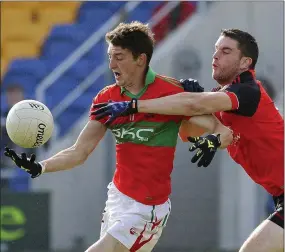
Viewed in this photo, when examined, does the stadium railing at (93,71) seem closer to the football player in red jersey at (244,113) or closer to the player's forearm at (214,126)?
the football player in red jersey at (244,113)

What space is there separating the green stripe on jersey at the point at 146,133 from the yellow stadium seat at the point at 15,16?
8.57 metres

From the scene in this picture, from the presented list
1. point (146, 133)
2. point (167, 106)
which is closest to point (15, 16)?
point (146, 133)

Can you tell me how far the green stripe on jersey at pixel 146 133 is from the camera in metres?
7.04

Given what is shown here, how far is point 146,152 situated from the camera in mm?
7020

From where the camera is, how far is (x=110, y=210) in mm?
7086

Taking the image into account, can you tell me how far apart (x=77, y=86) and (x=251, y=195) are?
3281 mm

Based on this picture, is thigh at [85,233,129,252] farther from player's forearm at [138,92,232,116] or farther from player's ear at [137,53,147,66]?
player's ear at [137,53,147,66]

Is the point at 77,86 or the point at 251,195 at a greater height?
the point at 77,86

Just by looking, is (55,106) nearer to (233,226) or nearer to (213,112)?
(233,226)

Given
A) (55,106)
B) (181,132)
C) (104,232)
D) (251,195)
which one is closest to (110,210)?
(104,232)

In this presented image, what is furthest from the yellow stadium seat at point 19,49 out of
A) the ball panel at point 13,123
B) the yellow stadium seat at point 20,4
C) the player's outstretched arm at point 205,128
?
the player's outstretched arm at point 205,128

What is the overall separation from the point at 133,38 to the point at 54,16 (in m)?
8.57

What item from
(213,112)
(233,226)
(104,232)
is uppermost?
(213,112)

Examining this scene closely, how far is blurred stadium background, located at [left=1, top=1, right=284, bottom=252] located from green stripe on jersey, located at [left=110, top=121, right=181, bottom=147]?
5653mm
